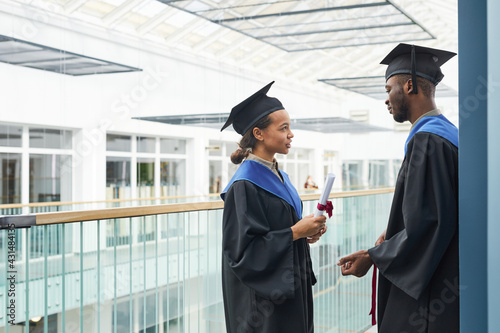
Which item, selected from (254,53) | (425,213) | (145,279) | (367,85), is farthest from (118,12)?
(425,213)

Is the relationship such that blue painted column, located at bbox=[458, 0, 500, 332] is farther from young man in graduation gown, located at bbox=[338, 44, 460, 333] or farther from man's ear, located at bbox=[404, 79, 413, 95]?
man's ear, located at bbox=[404, 79, 413, 95]

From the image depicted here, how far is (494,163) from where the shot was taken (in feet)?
4.86

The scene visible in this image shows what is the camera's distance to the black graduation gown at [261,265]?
7.39 ft

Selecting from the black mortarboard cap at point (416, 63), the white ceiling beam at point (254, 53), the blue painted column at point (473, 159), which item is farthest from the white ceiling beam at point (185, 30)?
the blue painted column at point (473, 159)

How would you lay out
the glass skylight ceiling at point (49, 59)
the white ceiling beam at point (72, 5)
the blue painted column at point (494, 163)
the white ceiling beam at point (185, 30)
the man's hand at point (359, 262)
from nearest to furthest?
the blue painted column at point (494, 163)
the man's hand at point (359, 262)
the glass skylight ceiling at point (49, 59)
the white ceiling beam at point (72, 5)
the white ceiling beam at point (185, 30)

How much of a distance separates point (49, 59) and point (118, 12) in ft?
13.5

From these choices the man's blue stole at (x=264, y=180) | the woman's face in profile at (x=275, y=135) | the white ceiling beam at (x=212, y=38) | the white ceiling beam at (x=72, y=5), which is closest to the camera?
the man's blue stole at (x=264, y=180)

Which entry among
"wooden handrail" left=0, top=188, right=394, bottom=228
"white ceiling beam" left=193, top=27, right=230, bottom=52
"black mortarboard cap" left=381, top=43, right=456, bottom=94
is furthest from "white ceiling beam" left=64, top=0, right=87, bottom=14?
"black mortarboard cap" left=381, top=43, right=456, bottom=94

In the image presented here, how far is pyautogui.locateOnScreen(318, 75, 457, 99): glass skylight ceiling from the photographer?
48.1ft

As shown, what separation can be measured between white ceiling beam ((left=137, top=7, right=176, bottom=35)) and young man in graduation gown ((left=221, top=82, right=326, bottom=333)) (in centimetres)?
1315

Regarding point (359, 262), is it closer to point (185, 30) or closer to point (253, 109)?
point (253, 109)

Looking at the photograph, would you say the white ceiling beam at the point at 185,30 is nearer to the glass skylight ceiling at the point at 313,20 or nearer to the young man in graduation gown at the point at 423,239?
the glass skylight ceiling at the point at 313,20

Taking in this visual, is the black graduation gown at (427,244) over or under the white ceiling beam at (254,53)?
under

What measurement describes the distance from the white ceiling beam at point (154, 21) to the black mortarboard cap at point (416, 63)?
13.4 metres
